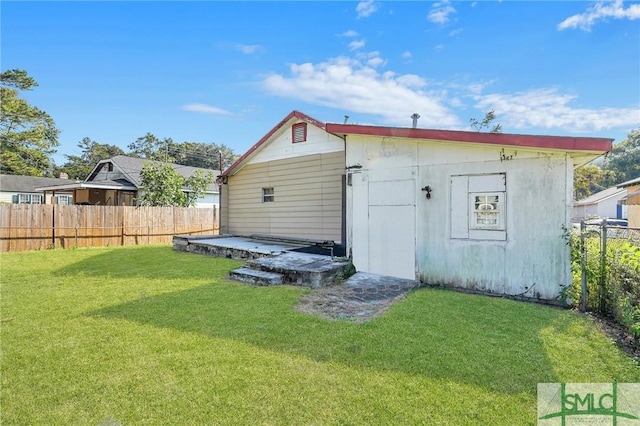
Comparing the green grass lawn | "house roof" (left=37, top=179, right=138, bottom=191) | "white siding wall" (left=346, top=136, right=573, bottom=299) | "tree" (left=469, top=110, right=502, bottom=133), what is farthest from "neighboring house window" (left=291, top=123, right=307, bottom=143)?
"house roof" (left=37, top=179, right=138, bottom=191)

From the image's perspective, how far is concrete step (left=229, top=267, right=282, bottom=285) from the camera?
6.52m

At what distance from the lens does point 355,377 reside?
9.66ft

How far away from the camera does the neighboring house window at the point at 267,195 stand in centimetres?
1111

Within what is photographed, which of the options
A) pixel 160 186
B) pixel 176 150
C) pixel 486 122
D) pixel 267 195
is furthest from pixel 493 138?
pixel 176 150

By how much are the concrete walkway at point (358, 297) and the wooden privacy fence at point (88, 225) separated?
11.5 meters

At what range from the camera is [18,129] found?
77.2ft

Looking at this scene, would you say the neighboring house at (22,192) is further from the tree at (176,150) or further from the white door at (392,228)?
the white door at (392,228)

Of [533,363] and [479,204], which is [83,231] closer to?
[479,204]

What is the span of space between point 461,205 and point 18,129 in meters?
30.8

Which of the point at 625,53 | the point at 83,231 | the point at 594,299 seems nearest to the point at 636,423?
the point at 594,299

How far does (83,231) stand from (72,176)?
32.2m

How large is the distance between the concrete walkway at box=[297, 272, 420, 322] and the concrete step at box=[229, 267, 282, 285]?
3.19ft

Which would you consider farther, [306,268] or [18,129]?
[18,129]

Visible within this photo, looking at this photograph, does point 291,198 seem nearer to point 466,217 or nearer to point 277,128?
point 277,128
